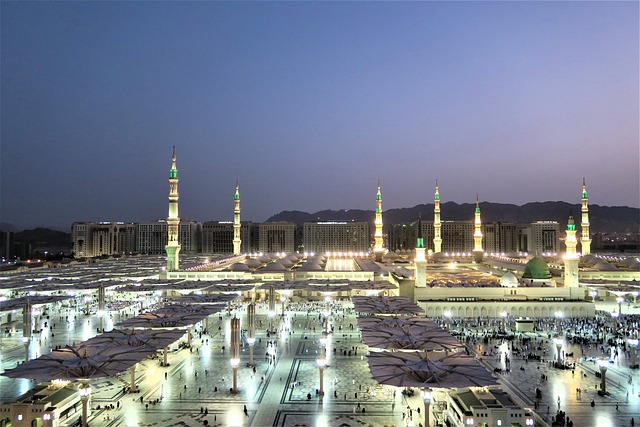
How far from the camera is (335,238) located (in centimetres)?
12625

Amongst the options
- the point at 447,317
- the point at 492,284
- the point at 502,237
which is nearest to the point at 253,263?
the point at 492,284

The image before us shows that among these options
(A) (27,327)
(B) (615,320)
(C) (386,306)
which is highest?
(C) (386,306)

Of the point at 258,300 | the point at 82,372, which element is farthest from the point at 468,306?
the point at 82,372

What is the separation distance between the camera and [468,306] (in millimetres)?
37906

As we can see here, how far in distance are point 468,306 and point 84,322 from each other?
28063 millimetres

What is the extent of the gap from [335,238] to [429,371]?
10924 cm

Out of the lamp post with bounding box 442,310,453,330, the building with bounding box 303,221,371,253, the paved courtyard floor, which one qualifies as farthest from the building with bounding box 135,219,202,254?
the paved courtyard floor

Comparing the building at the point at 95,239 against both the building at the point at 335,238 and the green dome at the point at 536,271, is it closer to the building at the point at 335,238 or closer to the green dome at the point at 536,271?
the building at the point at 335,238

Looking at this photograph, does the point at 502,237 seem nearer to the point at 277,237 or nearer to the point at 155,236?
the point at 277,237

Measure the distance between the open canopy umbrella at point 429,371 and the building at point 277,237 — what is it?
10809 centimetres

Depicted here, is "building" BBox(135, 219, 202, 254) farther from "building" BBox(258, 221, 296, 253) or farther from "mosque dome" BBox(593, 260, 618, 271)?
"mosque dome" BBox(593, 260, 618, 271)

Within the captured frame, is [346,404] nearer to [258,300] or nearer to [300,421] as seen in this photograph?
[300,421]

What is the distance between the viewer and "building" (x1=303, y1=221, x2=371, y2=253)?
126188 mm

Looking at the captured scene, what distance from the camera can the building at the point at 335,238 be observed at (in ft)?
414
